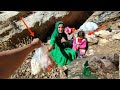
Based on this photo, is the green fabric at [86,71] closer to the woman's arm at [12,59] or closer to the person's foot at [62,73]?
the person's foot at [62,73]

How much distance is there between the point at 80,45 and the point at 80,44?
0.04 ft

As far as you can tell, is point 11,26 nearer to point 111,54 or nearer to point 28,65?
point 28,65

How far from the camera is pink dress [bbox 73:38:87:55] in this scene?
3.43 meters

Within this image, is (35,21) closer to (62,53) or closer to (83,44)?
(62,53)

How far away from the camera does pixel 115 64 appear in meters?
3.40

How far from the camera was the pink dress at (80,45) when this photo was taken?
11.3 ft

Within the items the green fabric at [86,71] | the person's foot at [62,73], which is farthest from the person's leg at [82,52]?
the person's foot at [62,73]

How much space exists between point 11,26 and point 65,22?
2.64 ft

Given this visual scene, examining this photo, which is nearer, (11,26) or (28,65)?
(28,65)

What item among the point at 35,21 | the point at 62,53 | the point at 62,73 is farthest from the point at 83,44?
the point at 35,21

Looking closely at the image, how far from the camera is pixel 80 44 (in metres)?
3.45

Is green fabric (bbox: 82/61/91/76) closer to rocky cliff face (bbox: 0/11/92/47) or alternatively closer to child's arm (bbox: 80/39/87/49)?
child's arm (bbox: 80/39/87/49)
